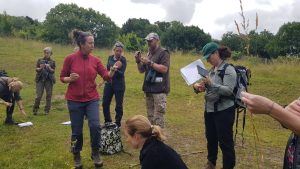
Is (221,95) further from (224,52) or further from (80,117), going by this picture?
(80,117)

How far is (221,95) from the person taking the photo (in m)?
5.50

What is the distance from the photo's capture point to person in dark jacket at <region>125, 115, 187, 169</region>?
12.3 ft

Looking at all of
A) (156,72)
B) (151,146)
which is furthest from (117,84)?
(151,146)

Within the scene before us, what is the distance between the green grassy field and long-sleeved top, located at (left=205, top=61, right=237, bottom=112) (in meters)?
0.35

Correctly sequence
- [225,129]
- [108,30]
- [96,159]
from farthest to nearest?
[108,30] < [96,159] < [225,129]


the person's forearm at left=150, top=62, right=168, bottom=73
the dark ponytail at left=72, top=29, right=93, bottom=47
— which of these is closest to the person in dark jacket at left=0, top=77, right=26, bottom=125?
the dark ponytail at left=72, top=29, right=93, bottom=47

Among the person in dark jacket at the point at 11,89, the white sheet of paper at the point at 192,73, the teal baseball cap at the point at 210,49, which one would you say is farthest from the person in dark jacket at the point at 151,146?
the person in dark jacket at the point at 11,89

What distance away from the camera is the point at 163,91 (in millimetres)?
7312

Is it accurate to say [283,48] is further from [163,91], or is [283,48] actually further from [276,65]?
[163,91]

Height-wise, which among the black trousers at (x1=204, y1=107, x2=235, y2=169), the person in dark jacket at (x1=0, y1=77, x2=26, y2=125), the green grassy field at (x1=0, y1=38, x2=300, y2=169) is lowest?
the green grassy field at (x1=0, y1=38, x2=300, y2=169)

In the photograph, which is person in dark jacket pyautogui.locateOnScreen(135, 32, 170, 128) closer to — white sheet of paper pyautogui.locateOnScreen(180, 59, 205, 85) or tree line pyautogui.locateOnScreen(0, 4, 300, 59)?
white sheet of paper pyautogui.locateOnScreen(180, 59, 205, 85)

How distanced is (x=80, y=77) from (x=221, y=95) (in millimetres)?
2139

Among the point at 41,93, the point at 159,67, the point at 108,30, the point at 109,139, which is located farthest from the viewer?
the point at 108,30

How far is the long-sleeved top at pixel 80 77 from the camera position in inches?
240
